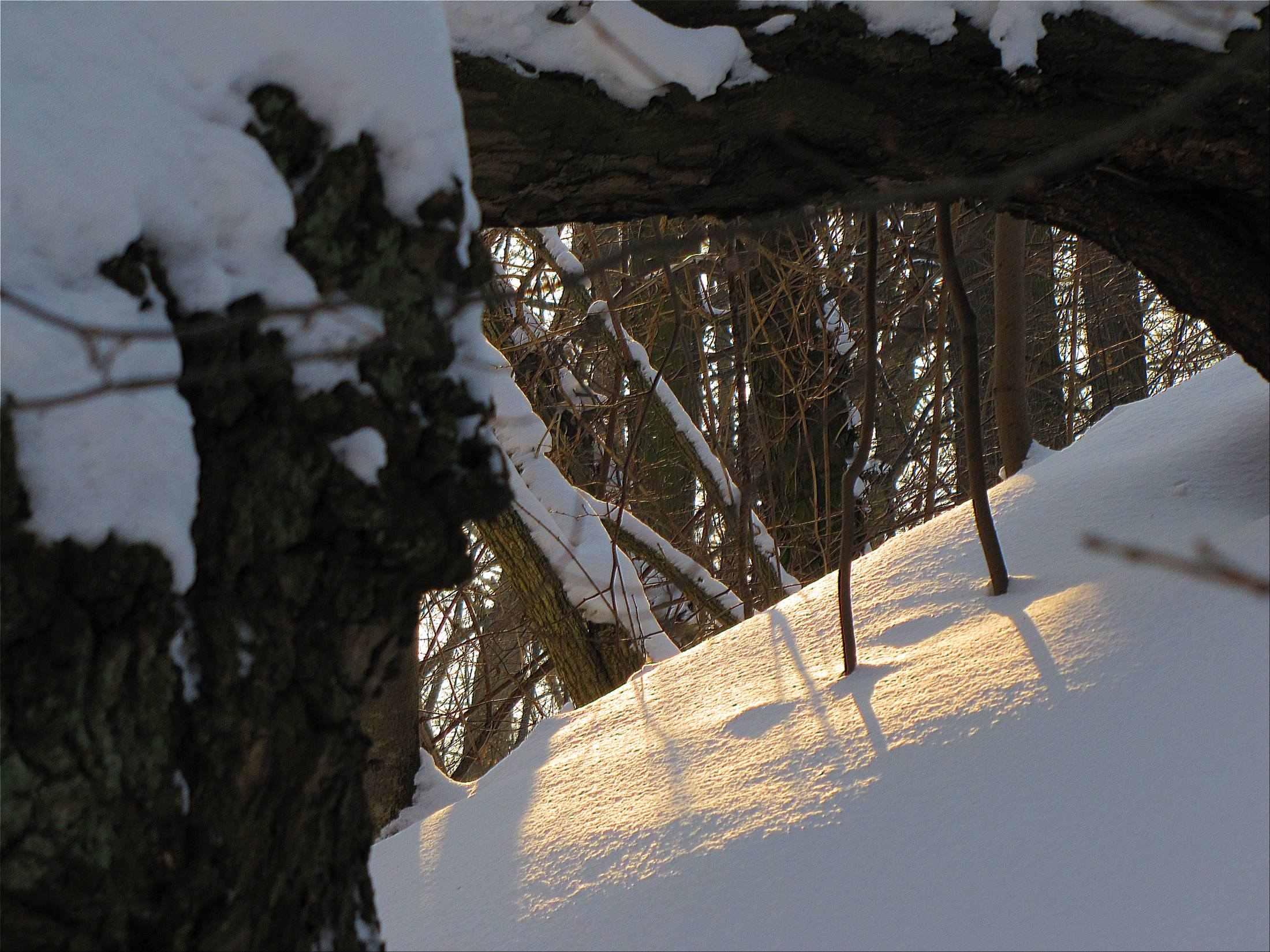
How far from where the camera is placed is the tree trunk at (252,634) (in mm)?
898

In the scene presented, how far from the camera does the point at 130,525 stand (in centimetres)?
91

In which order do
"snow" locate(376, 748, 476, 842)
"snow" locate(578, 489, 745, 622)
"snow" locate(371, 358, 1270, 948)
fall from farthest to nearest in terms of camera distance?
"snow" locate(578, 489, 745, 622) → "snow" locate(376, 748, 476, 842) → "snow" locate(371, 358, 1270, 948)

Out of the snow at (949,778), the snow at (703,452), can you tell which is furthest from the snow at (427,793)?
the snow at (703,452)

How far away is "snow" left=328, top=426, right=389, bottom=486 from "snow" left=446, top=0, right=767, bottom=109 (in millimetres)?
817

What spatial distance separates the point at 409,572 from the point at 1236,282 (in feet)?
4.68

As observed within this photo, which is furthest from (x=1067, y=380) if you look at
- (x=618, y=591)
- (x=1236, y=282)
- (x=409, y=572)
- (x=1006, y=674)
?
(x=409, y=572)

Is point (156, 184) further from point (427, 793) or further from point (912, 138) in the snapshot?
point (427, 793)

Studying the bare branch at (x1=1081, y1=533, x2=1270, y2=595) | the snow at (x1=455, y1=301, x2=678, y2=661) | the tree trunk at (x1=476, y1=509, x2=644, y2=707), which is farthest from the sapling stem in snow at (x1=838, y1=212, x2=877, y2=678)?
the tree trunk at (x1=476, y1=509, x2=644, y2=707)

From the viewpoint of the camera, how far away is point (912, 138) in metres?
1.75

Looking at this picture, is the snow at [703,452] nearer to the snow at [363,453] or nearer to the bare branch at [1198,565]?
the snow at [363,453]

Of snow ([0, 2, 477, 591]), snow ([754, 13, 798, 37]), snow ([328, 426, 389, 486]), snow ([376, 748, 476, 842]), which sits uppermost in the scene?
snow ([754, 13, 798, 37])

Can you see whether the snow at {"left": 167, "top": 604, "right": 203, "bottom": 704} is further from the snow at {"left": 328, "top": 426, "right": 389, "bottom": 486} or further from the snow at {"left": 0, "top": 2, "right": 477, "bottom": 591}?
the snow at {"left": 328, "top": 426, "right": 389, "bottom": 486}

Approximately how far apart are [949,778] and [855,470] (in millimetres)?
629

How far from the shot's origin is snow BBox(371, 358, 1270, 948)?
1.16m
